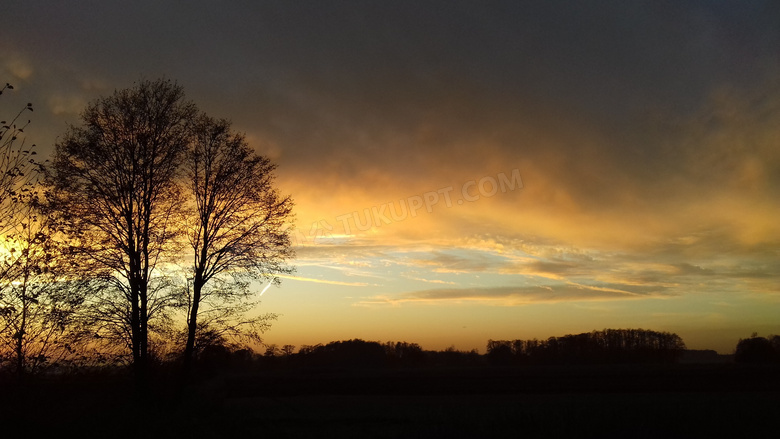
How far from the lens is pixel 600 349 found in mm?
110562

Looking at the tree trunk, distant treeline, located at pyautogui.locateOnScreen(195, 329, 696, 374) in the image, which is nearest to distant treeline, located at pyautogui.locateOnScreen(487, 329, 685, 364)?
distant treeline, located at pyautogui.locateOnScreen(195, 329, 696, 374)

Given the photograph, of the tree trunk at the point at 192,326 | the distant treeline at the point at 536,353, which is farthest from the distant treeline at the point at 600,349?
the tree trunk at the point at 192,326

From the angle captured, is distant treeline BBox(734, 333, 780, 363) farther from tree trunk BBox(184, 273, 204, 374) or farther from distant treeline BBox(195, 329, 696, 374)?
tree trunk BBox(184, 273, 204, 374)

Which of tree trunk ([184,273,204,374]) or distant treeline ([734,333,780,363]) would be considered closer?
tree trunk ([184,273,204,374])

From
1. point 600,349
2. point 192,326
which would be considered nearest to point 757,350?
point 600,349

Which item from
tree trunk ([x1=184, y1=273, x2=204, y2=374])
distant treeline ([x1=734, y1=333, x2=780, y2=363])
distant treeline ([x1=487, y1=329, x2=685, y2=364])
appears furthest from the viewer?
distant treeline ([x1=487, y1=329, x2=685, y2=364])

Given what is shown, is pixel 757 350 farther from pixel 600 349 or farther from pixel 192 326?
pixel 192 326

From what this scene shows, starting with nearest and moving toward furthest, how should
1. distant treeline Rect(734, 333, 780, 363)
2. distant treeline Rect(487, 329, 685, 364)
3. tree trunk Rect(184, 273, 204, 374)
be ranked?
tree trunk Rect(184, 273, 204, 374), distant treeline Rect(734, 333, 780, 363), distant treeline Rect(487, 329, 685, 364)

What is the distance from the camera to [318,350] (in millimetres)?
112125

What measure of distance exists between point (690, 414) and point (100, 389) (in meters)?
20.7

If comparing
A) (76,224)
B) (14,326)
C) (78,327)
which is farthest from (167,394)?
(14,326)

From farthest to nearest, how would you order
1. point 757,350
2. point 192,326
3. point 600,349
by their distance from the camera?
point 600,349 → point 757,350 → point 192,326

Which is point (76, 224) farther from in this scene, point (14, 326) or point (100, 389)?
point (14, 326)

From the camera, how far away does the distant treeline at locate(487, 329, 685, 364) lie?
106312mm
